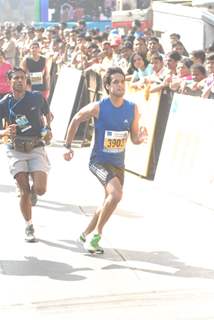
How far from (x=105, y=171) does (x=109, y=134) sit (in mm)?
332

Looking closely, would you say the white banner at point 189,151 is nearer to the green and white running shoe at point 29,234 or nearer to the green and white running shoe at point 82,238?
the green and white running shoe at point 82,238

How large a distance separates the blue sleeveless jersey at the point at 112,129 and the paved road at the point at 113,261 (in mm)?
865

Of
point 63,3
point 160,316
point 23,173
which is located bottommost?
point 160,316

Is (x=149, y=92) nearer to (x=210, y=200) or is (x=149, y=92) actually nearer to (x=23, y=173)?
(x=210, y=200)

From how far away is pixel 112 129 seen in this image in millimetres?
6922

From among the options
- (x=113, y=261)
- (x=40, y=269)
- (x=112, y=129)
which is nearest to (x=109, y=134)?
(x=112, y=129)

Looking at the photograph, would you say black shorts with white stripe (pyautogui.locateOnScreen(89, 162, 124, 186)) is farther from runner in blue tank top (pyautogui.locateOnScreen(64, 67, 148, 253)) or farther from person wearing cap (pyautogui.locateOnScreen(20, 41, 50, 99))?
person wearing cap (pyautogui.locateOnScreen(20, 41, 50, 99))

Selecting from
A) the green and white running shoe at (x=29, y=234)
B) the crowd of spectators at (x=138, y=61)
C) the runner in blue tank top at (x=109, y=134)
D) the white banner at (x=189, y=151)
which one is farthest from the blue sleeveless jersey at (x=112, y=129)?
the crowd of spectators at (x=138, y=61)

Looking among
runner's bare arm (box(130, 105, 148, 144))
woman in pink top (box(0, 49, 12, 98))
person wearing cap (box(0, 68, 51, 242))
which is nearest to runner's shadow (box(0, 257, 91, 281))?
person wearing cap (box(0, 68, 51, 242))

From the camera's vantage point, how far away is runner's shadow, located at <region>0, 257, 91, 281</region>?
6199 millimetres

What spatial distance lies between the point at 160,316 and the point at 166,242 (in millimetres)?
2061

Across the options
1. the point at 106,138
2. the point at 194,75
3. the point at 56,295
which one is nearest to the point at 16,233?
the point at 106,138

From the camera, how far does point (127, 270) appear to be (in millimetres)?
6395

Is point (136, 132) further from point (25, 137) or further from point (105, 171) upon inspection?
point (25, 137)
